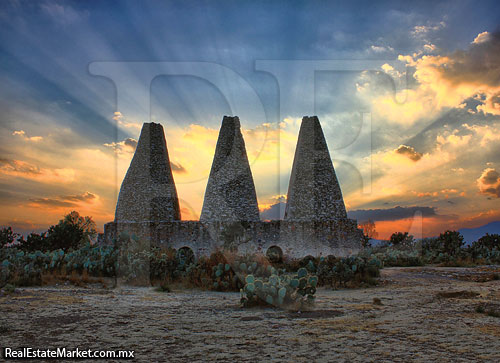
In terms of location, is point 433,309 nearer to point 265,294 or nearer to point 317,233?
point 265,294

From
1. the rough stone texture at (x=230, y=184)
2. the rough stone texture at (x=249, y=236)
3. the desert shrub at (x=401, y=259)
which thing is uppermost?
the rough stone texture at (x=230, y=184)

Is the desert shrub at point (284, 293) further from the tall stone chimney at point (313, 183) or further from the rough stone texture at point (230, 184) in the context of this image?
the tall stone chimney at point (313, 183)

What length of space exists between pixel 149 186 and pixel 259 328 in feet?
48.2

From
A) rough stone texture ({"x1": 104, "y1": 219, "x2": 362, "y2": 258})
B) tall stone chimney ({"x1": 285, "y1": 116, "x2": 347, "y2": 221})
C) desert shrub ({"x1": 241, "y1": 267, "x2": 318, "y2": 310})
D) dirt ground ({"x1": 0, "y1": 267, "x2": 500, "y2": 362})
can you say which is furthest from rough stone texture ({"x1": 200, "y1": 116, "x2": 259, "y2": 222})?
Answer: desert shrub ({"x1": 241, "y1": 267, "x2": 318, "y2": 310})

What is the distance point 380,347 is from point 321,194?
14.0m

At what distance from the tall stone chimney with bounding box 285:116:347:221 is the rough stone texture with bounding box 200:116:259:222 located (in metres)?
1.89

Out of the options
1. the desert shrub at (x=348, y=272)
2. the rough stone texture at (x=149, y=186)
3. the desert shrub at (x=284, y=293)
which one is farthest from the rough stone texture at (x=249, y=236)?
the desert shrub at (x=284, y=293)

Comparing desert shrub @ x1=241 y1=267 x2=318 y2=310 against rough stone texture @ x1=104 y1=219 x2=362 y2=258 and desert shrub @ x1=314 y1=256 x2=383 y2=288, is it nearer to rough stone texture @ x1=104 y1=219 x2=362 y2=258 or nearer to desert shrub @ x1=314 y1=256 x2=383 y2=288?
desert shrub @ x1=314 y1=256 x2=383 y2=288

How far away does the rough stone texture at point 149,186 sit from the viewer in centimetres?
1697

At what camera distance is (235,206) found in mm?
16312

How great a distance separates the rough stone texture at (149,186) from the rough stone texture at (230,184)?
2.07m

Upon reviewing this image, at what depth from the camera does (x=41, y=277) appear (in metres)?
7.48

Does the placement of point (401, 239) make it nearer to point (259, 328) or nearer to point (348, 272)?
point (348, 272)

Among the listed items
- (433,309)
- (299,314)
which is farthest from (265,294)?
(433,309)
